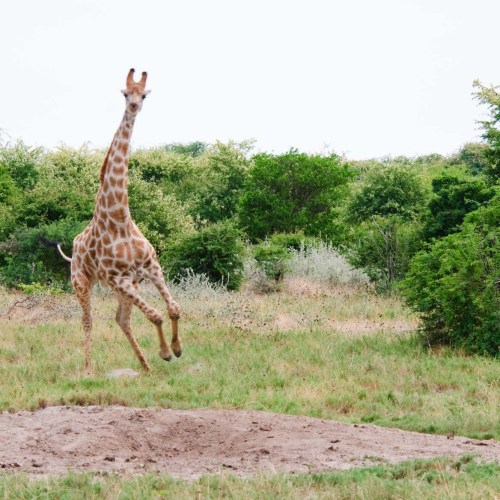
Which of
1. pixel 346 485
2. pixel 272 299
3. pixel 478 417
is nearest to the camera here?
pixel 346 485

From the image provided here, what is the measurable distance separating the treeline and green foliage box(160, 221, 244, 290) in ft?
0.10

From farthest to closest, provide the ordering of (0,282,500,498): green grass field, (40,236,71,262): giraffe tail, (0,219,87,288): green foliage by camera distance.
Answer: (0,219,87,288): green foliage < (40,236,71,262): giraffe tail < (0,282,500,498): green grass field

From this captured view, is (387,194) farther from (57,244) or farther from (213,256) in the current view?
(57,244)

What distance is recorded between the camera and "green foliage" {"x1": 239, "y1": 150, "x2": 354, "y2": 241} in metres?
31.8

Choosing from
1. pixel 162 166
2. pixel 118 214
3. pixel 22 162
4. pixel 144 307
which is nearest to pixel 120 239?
pixel 118 214

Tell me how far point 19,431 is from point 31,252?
1470cm

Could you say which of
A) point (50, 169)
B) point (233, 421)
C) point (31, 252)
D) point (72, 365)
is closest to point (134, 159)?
point (50, 169)

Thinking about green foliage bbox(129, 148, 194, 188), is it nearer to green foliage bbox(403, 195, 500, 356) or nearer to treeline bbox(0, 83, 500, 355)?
treeline bbox(0, 83, 500, 355)

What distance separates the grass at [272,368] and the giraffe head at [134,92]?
356cm

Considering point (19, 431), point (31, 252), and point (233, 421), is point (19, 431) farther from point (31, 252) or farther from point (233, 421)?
point (31, 252)

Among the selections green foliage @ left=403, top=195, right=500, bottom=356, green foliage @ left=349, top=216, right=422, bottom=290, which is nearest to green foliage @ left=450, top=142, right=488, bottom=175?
green foliage @ left=349, top=216, right=422, bottom=290

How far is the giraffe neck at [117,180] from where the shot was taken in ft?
37.4

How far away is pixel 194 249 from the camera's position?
22.0 metres

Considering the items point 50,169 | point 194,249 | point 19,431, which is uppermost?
point 50,169
